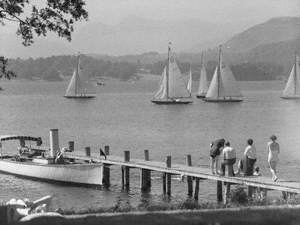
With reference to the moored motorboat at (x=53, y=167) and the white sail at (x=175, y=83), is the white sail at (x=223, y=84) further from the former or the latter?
the moored motorboat at (x=53, y=167)

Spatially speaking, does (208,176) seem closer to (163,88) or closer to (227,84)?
(163,88)

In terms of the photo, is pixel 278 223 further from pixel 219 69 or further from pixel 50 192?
pixel 219 69

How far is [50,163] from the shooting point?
1526 inches

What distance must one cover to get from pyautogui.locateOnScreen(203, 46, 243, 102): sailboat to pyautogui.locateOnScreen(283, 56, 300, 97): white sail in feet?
36.7

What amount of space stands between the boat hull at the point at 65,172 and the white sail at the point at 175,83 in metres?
77.2

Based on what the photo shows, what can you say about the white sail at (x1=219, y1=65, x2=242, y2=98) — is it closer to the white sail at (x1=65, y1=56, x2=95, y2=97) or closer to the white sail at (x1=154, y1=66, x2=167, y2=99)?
the white sail at (x1=154, y1=66, x2=167, y2=99)

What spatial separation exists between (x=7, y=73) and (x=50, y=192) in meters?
19.0

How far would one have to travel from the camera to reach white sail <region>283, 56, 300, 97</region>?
432 ft

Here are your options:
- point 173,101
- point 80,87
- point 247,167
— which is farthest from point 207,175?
point 80,87

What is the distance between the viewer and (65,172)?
1470 inches

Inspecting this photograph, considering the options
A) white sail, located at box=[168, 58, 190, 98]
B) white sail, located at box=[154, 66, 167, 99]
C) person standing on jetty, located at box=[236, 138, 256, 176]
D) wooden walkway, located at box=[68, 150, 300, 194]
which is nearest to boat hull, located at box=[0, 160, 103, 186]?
wooden walkway, located at box=[68, 150, 300, 194]

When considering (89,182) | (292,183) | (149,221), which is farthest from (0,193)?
(149,221)

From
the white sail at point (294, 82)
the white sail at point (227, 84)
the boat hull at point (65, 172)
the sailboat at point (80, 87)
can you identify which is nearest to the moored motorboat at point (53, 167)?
the boat hull at point (65, 172)

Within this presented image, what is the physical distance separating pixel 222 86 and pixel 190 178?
313 ft
